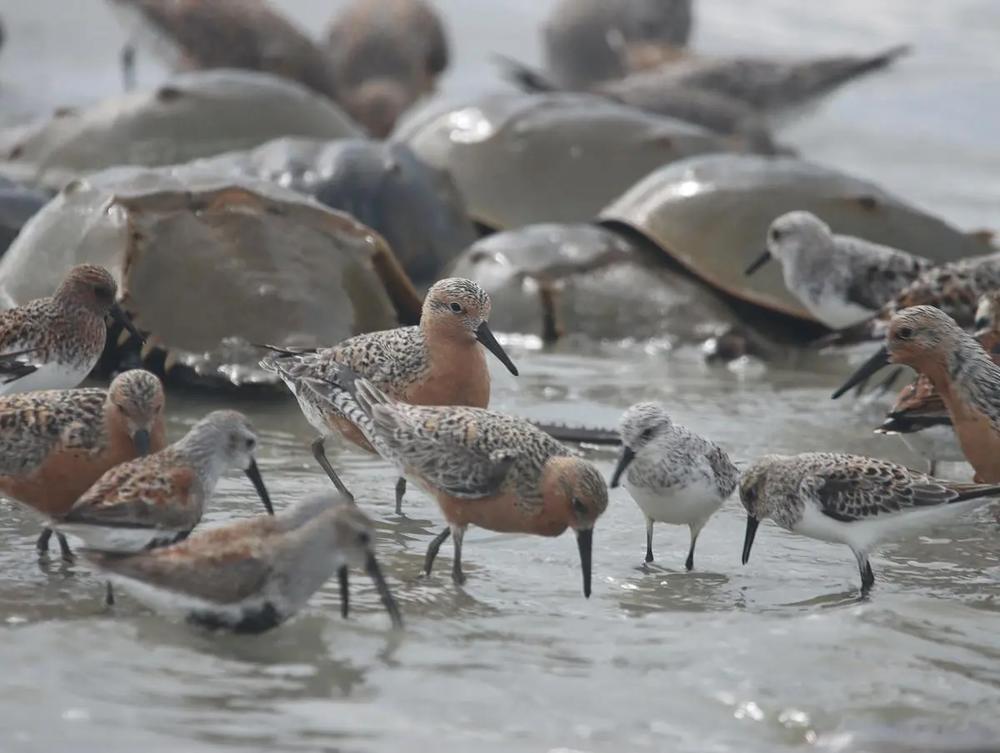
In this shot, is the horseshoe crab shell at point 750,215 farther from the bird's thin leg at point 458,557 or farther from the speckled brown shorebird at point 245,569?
the speckled brown shorebird at point 245,569

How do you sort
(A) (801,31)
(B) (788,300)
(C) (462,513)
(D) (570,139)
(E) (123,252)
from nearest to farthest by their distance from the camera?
(C) (462,513) < (E) (123,252) < (B) (788,300) < (D) (570,139) < (A) (801,31)

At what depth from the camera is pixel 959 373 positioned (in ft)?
23.7

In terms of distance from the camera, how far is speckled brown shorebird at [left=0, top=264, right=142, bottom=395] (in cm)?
736

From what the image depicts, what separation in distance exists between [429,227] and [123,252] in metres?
3.06

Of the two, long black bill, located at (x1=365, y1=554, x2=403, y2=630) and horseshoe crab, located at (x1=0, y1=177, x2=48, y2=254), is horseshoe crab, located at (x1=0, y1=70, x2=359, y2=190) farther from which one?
long black bill, located at (x1=365, y1=554, x2=403, y2=630)

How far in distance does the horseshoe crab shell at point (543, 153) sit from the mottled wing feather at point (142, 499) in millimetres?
7519

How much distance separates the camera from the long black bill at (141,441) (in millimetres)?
5883

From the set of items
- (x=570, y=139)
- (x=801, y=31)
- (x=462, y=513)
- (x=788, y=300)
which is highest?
(x=801, y=31)

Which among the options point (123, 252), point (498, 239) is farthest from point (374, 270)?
point (498, 239)

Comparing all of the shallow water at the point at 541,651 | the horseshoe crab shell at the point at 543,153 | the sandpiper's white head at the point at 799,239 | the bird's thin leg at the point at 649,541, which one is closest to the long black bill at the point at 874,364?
Answer: the shallow water at the point at 541,651

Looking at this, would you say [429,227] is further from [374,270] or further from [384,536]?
[384,536]

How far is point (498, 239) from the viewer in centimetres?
1126

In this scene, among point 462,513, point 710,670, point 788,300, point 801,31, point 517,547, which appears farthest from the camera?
point 801,31

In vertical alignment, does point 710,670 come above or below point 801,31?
below
